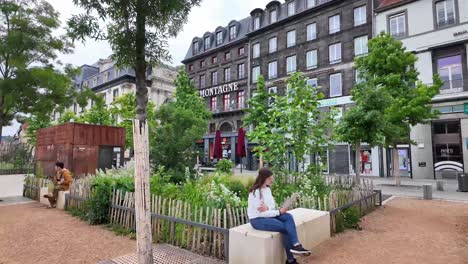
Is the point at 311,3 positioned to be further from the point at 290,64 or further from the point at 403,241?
the point at 403,241

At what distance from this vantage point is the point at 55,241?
5.98m

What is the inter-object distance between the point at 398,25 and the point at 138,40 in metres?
25.8

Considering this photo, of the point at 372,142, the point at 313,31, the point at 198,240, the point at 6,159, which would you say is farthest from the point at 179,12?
the point at 313,31

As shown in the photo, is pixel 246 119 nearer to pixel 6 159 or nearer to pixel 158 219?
A: pixel 6 159

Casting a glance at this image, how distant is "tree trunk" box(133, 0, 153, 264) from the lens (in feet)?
12.0

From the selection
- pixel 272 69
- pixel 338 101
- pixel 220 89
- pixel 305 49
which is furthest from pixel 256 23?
pixel 338 101

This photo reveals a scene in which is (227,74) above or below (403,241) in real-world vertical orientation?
above

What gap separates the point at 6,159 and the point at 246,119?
17385 millimetres

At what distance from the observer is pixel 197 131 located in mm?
11633

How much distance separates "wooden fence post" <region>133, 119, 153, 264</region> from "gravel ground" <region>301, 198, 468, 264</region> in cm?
276

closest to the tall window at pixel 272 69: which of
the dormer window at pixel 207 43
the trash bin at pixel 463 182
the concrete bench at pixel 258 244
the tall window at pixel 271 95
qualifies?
the tall window at pixel 271 95

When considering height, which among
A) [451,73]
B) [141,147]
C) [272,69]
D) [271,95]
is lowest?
[141,147]

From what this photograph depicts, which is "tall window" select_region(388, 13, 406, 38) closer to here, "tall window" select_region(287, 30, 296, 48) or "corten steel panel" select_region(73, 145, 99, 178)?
"tall window" select_region(287, 30, 296, 48)

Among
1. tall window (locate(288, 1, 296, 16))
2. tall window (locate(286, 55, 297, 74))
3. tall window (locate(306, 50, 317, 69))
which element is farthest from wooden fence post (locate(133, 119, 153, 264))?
tall window (locate(288, 1, 296, 16))
